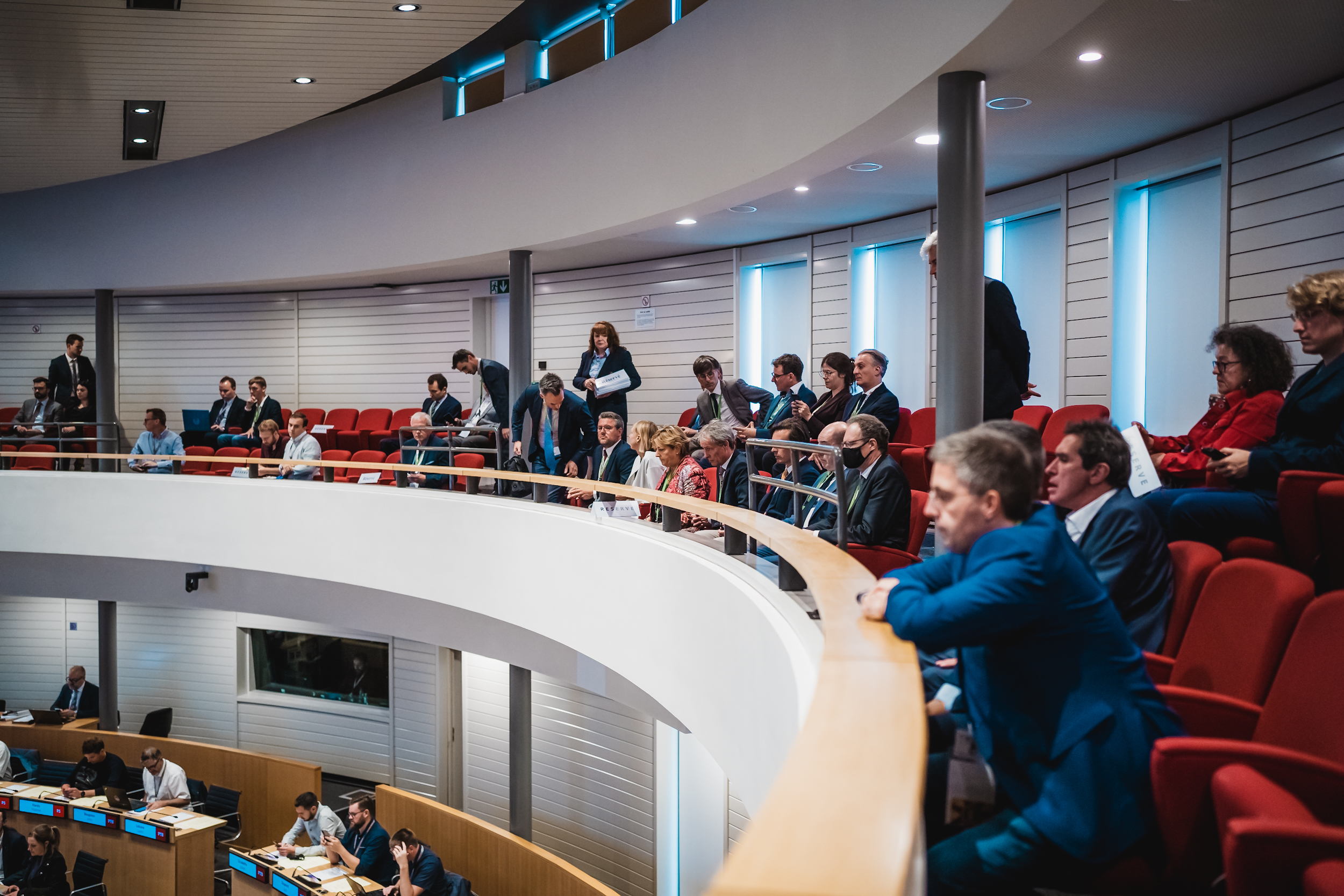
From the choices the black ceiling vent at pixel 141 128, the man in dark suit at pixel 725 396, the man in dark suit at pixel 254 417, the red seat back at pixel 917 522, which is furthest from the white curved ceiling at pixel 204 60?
the red seat back at pixel 917 522

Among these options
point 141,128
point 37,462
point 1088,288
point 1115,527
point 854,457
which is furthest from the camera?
point 37,462

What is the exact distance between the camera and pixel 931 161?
6730mm

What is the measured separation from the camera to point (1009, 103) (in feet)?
18.0

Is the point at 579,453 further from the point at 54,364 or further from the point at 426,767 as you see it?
the point at 54,364

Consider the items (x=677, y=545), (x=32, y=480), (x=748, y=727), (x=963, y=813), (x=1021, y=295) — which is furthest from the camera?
(x=32, y=480)

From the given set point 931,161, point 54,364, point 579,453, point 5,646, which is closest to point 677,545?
point 579,453

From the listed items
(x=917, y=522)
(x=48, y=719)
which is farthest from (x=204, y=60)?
(x=48, y=719)

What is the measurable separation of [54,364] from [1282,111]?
41.7 feet

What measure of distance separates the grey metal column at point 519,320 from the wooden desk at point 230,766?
16.7 ft

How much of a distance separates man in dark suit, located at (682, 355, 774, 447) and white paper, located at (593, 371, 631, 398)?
0.54 m

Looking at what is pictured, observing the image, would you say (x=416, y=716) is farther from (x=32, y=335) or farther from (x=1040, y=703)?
(x=1040, y=703)

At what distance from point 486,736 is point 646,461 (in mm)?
6741

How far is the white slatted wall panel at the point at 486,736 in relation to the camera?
439 inches

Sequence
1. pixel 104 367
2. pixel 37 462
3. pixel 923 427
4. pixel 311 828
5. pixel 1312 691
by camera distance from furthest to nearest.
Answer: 1. pixel 104 367
2. pixel 37 462
3. pixel 311 828
4. pixel 923 427
5. pixel 1312 691
